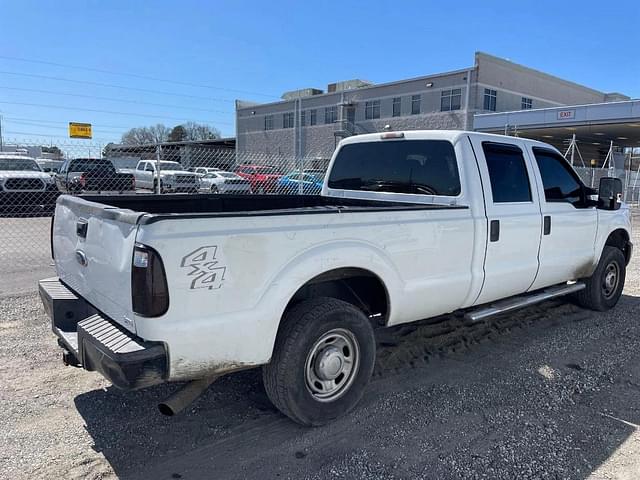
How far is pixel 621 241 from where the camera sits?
653cm

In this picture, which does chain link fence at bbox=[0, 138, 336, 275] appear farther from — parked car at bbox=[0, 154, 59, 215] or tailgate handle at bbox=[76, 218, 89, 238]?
tailgate handle at bbox=[76, 218, 89, 238]

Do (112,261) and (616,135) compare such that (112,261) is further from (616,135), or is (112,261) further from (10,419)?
(616,135)

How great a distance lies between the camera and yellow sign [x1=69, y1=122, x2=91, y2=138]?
31.2 m

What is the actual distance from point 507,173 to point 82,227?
3610 millimetres

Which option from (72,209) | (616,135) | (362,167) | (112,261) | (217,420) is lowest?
(217,420)


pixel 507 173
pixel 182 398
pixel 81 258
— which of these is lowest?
pixel 182 398

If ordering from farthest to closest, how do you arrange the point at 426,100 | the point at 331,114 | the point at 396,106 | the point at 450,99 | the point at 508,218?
the point at 331,114
the point at 396,106
the point at 426,100
the point at 450,99
the point at 508,218

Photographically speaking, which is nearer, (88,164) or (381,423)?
(381,423)

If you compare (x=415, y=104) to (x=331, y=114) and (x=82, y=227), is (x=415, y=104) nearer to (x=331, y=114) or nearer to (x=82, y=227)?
(x=331, y=114)

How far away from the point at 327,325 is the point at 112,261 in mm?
1353

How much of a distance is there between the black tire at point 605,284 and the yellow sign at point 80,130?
31.6 meters

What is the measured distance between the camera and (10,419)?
3.41 metres

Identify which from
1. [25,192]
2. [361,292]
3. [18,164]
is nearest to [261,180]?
[18,164]

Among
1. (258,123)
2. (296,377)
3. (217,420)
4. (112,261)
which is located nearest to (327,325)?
(296,377)
